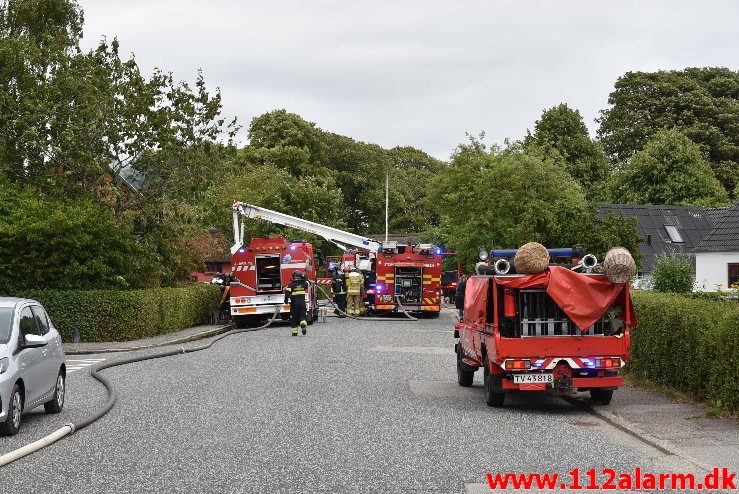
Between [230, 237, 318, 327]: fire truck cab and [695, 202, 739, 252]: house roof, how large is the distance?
16.6m

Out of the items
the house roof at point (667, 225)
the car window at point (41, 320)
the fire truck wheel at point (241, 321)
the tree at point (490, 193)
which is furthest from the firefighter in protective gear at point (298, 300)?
the house roof at point (667, 225)

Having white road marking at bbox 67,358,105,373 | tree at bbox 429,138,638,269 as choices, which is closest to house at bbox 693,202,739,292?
tree at bbox 429,138,638,269

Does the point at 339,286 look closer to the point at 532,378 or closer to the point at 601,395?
the point at 601,395

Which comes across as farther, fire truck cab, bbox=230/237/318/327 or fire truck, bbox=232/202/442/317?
fire truck, bbox=232/202/442/317

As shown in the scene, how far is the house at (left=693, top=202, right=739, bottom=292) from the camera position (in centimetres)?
4194

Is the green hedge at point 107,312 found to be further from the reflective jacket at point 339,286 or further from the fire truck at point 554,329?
the fire truck at point 554,329

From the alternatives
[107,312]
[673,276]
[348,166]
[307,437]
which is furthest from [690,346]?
[348,166]

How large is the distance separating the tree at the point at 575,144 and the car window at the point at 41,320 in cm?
6120

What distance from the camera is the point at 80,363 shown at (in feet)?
76.6

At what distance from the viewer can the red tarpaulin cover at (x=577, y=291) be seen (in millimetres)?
14180

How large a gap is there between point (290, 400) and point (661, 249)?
46.6 m

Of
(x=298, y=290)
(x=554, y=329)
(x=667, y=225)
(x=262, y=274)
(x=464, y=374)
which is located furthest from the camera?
(x=667, y=225)

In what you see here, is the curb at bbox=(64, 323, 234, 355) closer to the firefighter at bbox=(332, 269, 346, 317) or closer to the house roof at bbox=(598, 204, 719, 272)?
the firefighter at bbox=(332, 269, 346, 317)

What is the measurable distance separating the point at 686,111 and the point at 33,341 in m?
65.0
